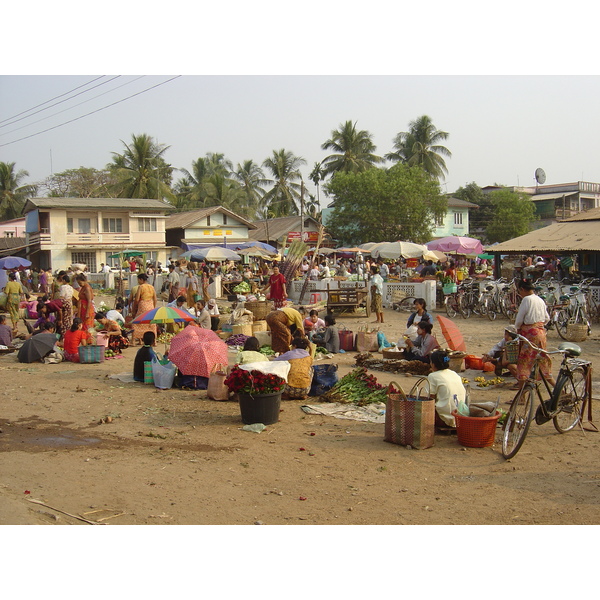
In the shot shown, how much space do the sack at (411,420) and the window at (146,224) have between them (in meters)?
38.8

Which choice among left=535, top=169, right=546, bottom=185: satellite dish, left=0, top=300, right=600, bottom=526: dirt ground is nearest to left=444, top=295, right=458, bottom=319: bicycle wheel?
left=0, top=300, right=600, bottom=526: dirt ground

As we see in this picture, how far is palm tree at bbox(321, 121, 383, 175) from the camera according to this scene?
51.0 m

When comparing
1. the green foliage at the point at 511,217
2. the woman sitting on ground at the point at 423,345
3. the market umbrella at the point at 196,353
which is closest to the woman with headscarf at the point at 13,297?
the market umbrella at the point at 196,353

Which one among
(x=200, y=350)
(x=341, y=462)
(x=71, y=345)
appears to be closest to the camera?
(x=341, y=462)

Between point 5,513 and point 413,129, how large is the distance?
171 feet

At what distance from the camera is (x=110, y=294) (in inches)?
1240

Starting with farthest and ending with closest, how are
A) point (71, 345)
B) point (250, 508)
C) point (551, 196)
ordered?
1. point (551, 196)
2. point (71, 345)
3. point (250, 508)

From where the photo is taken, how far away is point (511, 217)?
4728cm

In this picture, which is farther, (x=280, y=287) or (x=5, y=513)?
(x=280, y=287)

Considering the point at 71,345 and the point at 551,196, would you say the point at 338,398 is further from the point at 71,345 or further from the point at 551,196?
the point at 551,196

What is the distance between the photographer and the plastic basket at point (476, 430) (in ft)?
22.3

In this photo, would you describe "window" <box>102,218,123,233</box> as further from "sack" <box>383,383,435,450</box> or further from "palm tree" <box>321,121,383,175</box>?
"sack" <box>383,383,435,450</box>

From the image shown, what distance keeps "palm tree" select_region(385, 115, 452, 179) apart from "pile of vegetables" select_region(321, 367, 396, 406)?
147 feet

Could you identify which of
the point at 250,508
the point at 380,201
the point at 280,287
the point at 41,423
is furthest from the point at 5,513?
the point at 380,201
